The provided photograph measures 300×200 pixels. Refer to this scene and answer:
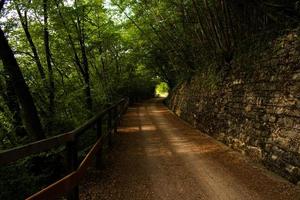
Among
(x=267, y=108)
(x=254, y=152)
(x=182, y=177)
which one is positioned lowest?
(x=182, y=177)

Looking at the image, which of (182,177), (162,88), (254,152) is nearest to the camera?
(182,177)

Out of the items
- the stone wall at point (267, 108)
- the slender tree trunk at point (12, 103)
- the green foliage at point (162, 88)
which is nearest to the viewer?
the stone wall at point (267, 108)

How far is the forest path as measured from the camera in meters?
4.13

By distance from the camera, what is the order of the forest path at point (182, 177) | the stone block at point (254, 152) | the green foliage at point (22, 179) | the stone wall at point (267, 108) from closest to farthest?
the forest path at point (182, 177) < the green foliage at point (22, 179) < the stone wall at point (267, 108) < the stone block at point (254, 152)

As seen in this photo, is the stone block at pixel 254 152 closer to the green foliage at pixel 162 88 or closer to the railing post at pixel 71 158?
the railing post at pixel 71 158

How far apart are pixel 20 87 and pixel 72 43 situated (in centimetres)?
569

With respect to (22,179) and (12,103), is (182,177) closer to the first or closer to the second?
(22,179)

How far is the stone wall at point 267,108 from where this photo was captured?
4.76 metres

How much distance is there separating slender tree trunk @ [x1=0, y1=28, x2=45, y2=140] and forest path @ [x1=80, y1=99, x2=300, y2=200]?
4.84ft

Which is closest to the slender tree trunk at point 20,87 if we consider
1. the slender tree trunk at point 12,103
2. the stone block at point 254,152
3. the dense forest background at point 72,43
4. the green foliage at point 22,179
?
the dense forest background at point 72,43

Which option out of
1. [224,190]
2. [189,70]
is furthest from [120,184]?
[189,70]

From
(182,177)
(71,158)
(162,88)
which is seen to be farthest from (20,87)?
(162,88)

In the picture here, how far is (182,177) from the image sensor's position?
492cm

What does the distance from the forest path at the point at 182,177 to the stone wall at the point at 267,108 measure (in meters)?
0.34
